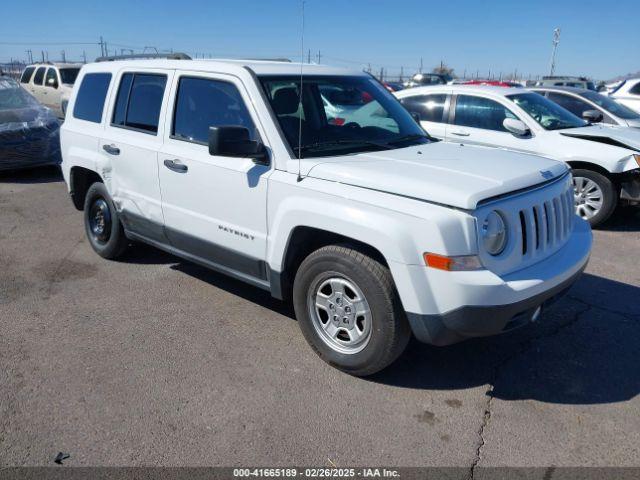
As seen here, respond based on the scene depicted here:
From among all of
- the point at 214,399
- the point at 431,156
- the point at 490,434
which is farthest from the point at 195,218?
the point at 490,434

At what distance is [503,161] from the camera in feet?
12.5

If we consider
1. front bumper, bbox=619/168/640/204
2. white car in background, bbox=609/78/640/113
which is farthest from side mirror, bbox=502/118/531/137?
white car in background, bbox=609/78/640/113

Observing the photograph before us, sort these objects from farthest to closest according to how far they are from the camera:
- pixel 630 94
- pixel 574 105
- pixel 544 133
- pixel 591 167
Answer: pixel 630 94, pixel 574 105, pixel 544 133, pixel 591 167

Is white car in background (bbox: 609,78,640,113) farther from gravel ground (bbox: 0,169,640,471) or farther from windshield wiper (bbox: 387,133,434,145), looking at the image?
windshield wiper (bbox: 387,133,434,145)

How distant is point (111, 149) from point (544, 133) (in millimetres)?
5400

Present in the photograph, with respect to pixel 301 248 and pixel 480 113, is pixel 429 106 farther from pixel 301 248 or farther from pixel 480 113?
pixel 301 248

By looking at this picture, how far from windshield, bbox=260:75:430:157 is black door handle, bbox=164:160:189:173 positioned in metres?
0.91

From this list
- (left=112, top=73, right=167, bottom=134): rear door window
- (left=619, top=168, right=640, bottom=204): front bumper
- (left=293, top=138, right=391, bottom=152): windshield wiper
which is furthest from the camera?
(left=619, top=168, right=640, bottom=204): front bumper

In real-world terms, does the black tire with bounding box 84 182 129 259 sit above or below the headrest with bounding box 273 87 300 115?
below

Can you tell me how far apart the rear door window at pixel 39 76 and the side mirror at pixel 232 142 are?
17354 mm

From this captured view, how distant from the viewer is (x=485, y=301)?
3021mm

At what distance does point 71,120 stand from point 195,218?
7.70 ft

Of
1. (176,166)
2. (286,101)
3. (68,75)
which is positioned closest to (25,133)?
(176,166)

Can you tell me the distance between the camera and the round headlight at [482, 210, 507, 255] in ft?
10.1
